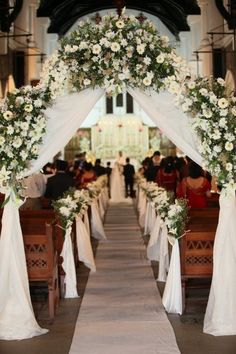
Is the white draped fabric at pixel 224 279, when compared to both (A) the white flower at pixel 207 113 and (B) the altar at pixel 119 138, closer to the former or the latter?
(A) the white flower at pixel 207 113

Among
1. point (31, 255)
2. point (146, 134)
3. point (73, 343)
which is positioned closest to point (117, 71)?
point (31, 255)

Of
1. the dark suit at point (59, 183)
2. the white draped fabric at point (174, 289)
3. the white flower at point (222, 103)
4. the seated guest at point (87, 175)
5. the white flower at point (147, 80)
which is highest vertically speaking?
the white flower at point (147, 80)

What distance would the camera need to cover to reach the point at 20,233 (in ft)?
25.9

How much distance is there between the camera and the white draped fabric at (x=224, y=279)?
7477 mm

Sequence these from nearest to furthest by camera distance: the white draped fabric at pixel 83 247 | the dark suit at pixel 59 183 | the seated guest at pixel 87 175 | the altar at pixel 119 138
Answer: the white draped fabric at pixel 83 247
the dark suit at pixel 59 183
the seated guest at pixel 87 175
the altar at pixel 119 138

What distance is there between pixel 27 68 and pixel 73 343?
18632 millimetres

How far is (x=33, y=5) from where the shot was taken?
2550cm

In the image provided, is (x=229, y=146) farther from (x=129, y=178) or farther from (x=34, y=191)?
(x=129, y=178)

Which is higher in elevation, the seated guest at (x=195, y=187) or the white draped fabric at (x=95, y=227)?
the seated guest at (x=195, y=187)

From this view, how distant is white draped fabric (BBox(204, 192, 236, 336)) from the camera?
748cm

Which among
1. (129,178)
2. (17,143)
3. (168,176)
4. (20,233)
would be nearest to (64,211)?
(20,233)

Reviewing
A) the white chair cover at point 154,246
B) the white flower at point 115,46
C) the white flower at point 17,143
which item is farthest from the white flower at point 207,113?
the white chair cover at point 154,246

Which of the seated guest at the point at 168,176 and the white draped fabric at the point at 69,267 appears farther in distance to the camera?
the seated guest at the point at 168,176

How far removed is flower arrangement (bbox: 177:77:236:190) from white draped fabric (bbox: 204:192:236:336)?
332 mm
